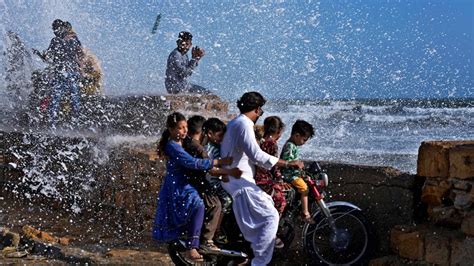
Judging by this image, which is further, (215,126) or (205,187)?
(215,126)

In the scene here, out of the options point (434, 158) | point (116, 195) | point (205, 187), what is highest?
point (434, 158)

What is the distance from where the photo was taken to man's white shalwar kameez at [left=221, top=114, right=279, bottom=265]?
5.77 meters

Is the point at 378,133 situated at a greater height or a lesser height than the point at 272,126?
lesser

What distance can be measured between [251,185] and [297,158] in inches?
20.5

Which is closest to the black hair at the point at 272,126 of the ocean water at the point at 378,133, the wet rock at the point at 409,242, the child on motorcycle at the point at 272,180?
the child on motorcycle at the point at 272,180

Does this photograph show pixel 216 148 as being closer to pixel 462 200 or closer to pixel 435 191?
pixel 435 191

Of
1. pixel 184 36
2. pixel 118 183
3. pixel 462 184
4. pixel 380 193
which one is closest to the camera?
pixel 462 184

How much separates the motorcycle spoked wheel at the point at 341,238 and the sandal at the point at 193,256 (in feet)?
3.04

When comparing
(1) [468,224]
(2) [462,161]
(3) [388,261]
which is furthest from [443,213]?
(3) [388,261]

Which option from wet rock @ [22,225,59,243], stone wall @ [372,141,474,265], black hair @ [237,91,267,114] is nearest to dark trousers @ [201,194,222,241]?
black hair @ [237,91,267,114]

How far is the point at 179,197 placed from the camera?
5.88 metres

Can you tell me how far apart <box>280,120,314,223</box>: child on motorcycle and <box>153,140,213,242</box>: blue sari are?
27.7 inches

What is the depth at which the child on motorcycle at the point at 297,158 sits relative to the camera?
6.07 meters

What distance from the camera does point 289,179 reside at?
6.09m
